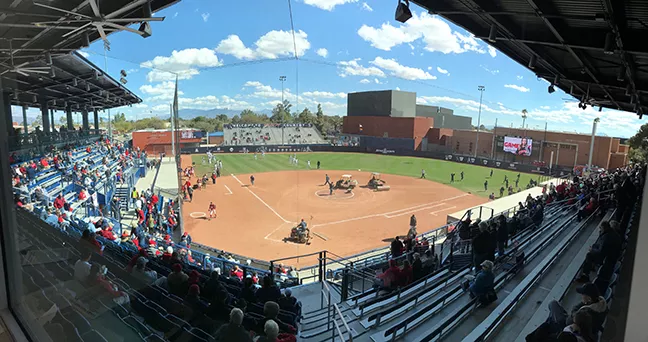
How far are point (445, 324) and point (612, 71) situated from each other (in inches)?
256

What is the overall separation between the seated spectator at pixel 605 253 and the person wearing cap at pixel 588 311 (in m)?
0.73

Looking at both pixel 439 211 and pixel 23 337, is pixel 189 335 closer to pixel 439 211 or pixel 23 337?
pixel 23 337

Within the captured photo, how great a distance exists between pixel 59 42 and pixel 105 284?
5.07m

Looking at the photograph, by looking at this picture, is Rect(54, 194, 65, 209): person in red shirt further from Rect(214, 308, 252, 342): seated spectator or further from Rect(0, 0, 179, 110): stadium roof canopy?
Rect(214, 308, 252, 342): seated spectator

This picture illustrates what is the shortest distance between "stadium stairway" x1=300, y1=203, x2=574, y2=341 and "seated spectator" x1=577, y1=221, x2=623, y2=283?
0.87m

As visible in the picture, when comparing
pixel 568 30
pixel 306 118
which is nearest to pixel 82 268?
pixel 568 30

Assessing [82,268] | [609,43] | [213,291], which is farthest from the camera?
[609,43]

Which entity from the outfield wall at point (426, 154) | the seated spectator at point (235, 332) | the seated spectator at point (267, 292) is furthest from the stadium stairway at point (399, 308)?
the outfield wall at point (426, 154)

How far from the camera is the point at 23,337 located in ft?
5.68

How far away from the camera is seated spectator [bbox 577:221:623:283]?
8.84 feet

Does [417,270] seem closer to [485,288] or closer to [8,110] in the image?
[485,288]

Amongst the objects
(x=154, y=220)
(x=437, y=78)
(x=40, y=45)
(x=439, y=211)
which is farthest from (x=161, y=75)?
(x=439, y=211)

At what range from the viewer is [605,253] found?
9.29 feet

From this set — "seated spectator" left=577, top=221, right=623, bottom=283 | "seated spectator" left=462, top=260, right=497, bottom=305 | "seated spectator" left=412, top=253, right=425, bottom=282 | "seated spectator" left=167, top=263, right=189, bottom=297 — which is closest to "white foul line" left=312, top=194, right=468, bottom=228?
"seated spectator" left=412, top=253, right=425, bottom=282
